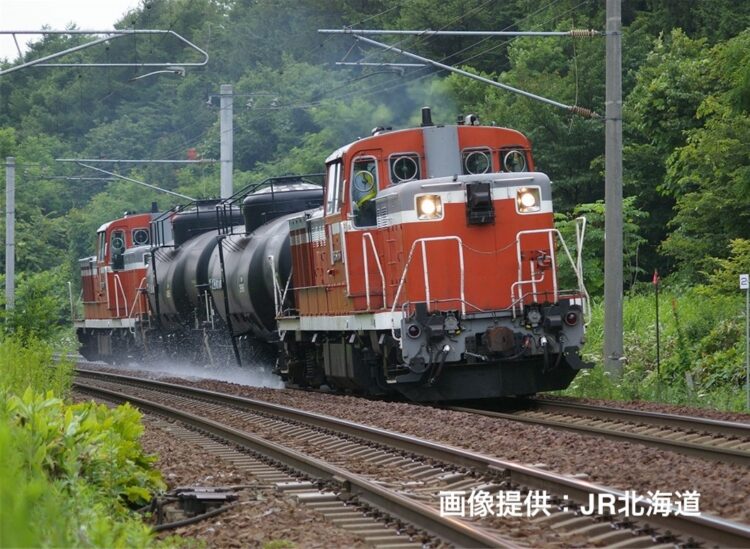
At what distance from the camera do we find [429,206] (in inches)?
624

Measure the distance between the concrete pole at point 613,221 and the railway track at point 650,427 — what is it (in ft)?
6.38

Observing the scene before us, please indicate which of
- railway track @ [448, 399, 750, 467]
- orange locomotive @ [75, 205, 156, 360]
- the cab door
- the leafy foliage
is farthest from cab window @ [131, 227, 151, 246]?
the leafy foliage

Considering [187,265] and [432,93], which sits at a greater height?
[432,93]

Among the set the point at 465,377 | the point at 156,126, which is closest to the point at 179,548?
the point at 465,377

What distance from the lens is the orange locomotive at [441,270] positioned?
51.8ft

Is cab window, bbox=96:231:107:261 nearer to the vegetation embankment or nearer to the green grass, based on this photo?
the green grass

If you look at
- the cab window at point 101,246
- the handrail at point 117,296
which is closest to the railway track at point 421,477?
the handrail at point 117,296

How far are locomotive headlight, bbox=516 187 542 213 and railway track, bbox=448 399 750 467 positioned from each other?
258 cm

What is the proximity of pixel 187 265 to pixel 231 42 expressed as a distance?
43.7 m

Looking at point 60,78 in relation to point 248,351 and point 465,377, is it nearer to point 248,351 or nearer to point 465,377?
point 248,351

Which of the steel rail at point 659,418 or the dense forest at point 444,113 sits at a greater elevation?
the dense forest at point 444,113

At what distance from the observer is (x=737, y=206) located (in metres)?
23.6

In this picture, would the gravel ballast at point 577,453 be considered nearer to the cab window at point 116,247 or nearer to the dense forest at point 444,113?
the dense forest at point 444,113

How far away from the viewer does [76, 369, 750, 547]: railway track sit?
704cm
